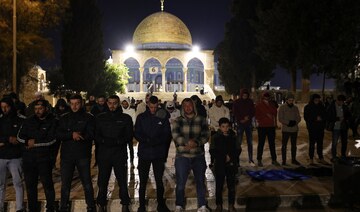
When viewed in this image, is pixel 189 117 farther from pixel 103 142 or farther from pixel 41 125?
pixel 41 125

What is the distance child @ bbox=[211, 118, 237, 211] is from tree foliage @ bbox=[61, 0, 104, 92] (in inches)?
757

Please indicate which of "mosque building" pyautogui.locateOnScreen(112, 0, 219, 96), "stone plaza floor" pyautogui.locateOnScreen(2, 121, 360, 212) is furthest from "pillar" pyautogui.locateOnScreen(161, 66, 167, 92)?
"stone plaza floor" pyautogui.locateOnScreen(2, 121, 360, 212)

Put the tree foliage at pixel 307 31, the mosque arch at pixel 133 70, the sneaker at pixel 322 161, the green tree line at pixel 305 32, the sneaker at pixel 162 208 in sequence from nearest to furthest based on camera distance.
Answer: the sneaker at pixel 162 208, the sneaker at pixel 322 161, the green tree line at pixel 305 32, the tree foliage at pixel 307 31, the mosque arch at pixel 133 70

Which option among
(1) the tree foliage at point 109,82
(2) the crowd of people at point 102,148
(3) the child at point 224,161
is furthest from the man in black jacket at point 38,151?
(1) the tree foliage at point 109,82

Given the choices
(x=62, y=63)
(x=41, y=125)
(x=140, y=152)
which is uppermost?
(x=62, y=63)

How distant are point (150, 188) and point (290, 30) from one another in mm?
12652

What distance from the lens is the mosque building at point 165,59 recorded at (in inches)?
1658

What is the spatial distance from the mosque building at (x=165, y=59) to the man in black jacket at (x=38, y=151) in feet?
117

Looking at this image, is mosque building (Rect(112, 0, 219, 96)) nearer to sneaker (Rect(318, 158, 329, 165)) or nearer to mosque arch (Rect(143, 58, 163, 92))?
A: mosque arch (Rect(143, 58, 163, 92))

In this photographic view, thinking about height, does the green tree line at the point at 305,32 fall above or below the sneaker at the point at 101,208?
above

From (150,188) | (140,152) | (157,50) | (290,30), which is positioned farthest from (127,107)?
(157,50)

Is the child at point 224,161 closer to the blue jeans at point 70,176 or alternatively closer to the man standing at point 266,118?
the blue jeans at point 70,176

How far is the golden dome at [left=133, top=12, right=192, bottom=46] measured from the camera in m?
44.0

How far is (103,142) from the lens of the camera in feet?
17.4
